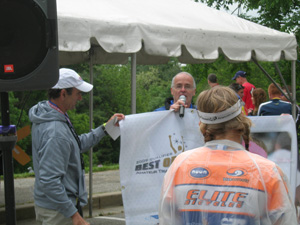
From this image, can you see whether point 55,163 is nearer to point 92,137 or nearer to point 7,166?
point 7,166

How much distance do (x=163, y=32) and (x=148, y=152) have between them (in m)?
1.91

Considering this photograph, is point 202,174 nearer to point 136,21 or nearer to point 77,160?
point 77,160

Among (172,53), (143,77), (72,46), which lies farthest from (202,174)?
(143,77)

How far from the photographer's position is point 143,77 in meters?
74.7

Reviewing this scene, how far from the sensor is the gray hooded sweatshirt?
359cm

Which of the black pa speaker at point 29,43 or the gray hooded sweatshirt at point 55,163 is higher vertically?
the black pa speaker at point 29,43

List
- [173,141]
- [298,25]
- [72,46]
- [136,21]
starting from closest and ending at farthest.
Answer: [173,141] < [72,46] < [136,21] < [298,25]

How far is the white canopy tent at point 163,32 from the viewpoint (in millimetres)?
5457

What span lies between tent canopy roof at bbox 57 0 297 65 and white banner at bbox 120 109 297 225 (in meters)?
1.34

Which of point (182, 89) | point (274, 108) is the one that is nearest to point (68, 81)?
point (182, 89)

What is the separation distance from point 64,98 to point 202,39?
2804 millimetres

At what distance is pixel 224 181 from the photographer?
7.20ft

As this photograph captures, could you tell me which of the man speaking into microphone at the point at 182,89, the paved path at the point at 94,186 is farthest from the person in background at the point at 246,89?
the man speaking into microphone at the point at 182,89

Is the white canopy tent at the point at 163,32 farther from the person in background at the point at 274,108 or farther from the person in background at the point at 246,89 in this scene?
the person in background at the point at 246,89
